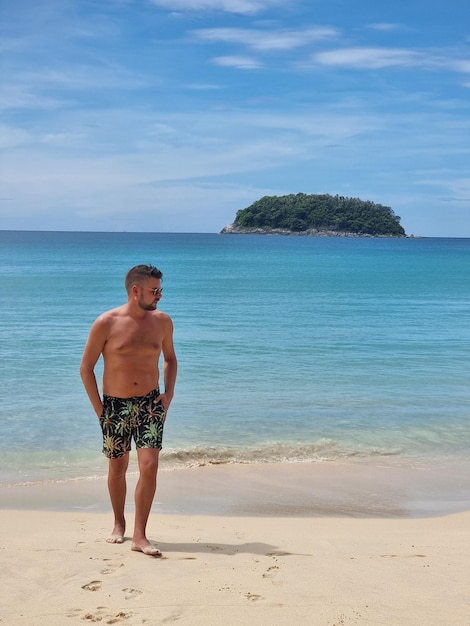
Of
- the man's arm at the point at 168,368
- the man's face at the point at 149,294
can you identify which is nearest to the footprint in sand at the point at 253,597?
the man's arm at the point at 168,368

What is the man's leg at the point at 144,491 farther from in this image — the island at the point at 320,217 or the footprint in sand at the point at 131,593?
the island at the point at 320,217

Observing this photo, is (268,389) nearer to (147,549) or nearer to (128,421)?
(128,421)

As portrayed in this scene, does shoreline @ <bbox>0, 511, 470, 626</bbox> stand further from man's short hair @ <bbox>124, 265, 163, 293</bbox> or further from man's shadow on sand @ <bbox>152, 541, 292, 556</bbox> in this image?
man's short hair @ <bbox>124, 265, 163, 293</bbox>

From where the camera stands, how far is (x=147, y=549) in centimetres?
485

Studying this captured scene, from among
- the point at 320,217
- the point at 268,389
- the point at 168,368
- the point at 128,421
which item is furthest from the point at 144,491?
the point at 320,217

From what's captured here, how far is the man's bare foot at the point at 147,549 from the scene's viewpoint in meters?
4.82

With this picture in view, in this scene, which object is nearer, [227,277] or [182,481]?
[182,481]

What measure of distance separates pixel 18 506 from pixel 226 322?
15537 mm

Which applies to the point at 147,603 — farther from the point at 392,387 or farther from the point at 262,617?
the point at 392,387

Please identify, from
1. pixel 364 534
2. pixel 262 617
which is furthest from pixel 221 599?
pixel 364 534

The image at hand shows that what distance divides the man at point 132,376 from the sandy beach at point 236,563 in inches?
21.7

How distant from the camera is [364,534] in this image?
225 inches

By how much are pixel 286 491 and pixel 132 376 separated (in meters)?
2.70

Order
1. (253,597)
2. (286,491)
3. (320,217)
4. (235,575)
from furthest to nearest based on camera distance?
(320,217) → (286,491) → (235,575) → (253,597)
